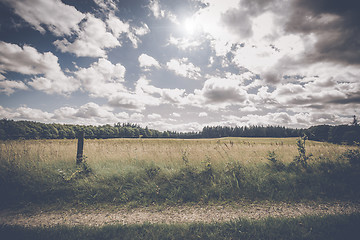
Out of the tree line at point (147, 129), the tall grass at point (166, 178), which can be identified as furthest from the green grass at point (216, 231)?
the tree line at point (147, 129)

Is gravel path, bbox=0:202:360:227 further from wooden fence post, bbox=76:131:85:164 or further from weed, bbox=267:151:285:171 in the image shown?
wooden fence post, bbox=76:131:85:164

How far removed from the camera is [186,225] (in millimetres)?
3781

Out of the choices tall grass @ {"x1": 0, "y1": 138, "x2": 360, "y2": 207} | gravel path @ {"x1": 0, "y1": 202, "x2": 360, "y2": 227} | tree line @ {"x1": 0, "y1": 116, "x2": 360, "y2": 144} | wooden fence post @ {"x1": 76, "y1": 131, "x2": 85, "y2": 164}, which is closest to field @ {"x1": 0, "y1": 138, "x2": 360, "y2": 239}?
tall grass @ {"x1": 0, "y1": 138, "x2": 360, "y2": 207}

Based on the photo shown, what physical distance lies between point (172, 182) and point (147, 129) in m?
107

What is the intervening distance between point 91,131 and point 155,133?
45.5 meters

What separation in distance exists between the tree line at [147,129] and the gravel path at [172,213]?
27.4 ft

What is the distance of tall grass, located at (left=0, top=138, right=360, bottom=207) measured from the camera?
224 inches

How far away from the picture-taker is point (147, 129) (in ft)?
363

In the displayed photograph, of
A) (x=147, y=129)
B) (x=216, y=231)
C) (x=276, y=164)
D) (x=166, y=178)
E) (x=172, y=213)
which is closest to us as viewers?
(x=216, y=231)

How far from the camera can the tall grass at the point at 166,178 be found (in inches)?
224

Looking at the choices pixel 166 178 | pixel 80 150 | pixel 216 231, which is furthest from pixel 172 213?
pixel 80 150

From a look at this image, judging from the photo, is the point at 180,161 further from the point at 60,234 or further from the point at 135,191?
the point at 60,234

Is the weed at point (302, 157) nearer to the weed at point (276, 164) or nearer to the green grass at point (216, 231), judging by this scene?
the weed at point (276, 164)

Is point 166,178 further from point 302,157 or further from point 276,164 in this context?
point 302,157
